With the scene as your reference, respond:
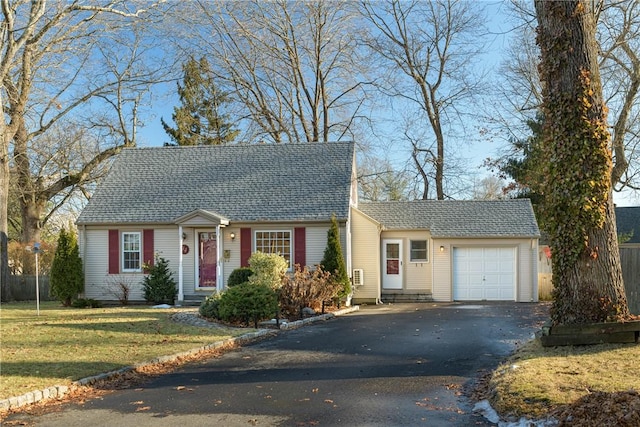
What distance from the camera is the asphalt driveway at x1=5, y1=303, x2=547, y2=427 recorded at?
630cm

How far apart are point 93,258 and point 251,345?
11.7m

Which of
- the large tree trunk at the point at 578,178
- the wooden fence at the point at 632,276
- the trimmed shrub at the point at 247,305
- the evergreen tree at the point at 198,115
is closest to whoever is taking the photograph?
the large tree trunk at the point at 578,178

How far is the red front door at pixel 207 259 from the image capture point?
20.5 meters

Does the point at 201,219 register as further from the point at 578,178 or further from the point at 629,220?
the point at 629,220

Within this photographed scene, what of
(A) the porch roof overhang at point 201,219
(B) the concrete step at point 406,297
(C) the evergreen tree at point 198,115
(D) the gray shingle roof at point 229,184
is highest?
(C) the evergreen tree at point 198,115

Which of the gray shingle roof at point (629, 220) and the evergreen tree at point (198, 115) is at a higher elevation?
the evergreen tree at point (198, 115)

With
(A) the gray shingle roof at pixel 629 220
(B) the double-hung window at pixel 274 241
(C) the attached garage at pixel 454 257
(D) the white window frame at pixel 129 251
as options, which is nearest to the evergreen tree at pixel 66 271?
(D) the white window frame at pixel 129 251

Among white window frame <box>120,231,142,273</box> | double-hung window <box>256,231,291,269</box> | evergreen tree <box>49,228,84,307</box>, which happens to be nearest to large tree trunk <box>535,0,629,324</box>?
double-hung window <box>256,231,291,269</box>

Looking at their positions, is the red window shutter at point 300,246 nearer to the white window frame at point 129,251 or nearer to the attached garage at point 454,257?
the attached garage at point 454,257

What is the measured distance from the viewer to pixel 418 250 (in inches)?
902

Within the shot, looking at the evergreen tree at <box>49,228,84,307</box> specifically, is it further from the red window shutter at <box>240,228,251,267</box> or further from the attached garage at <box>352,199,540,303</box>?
the attached garage at <box>352,199,540,303</box>

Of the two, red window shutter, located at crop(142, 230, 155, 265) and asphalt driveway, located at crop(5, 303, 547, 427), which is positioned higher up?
red window shutter, located at crop(142, 230, 155, 265)

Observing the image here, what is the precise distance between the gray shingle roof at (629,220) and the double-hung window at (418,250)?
17.3 m

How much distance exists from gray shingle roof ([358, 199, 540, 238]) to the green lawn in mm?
10686
